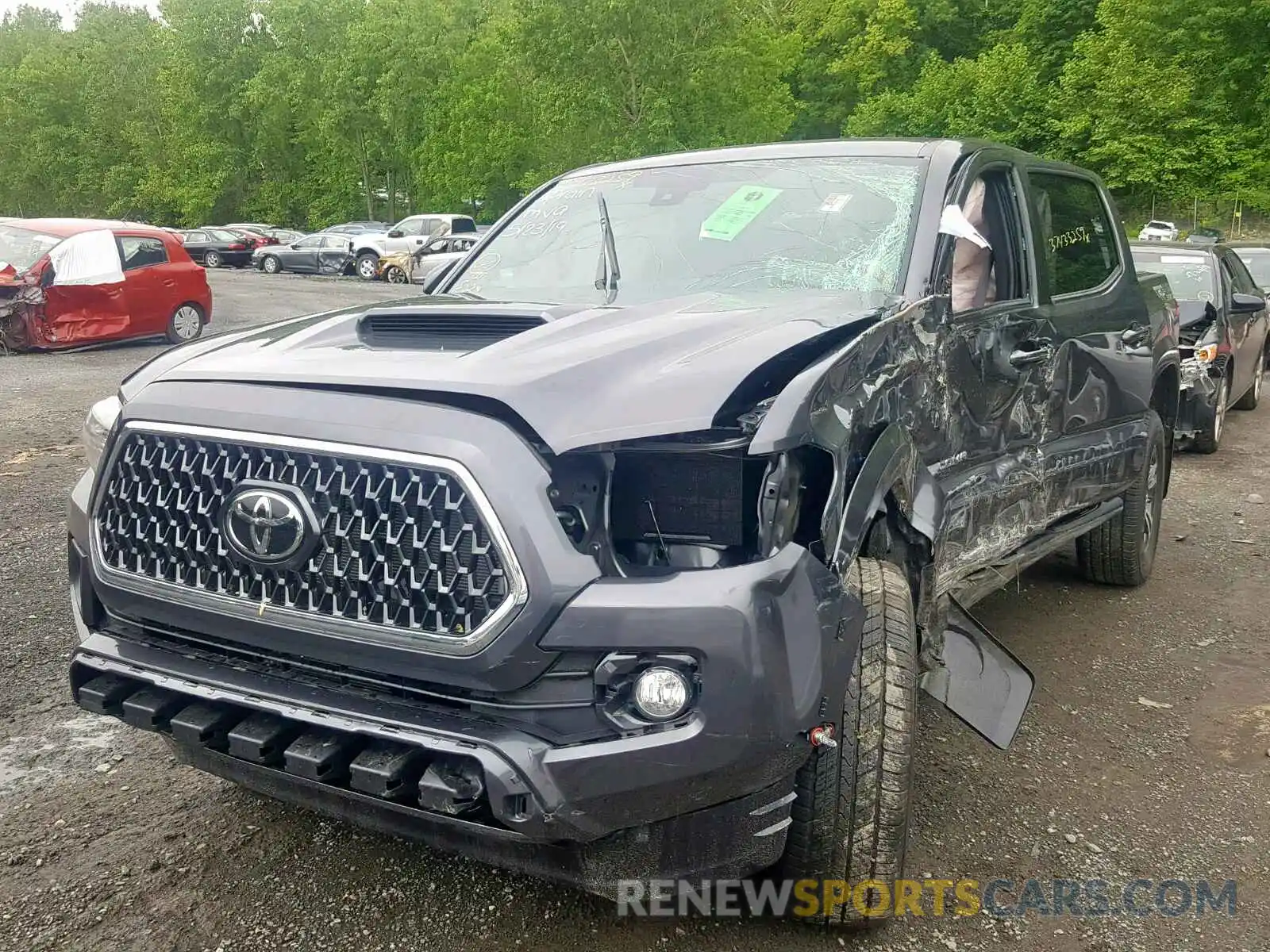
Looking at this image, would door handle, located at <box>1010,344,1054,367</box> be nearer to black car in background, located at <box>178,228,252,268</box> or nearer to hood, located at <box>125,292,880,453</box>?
hood, located at <box>125,292,880,453</box>

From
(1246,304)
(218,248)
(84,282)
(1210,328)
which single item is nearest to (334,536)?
(1246,304)

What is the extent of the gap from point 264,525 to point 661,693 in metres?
0.84

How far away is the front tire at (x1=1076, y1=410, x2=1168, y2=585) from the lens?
5.02 m

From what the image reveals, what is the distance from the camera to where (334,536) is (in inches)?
82.8

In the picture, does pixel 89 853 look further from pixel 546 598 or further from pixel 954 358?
pixel 954 358

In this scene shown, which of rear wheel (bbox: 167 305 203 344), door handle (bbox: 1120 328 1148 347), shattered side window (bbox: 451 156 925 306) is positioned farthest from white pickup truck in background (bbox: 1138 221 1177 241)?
shattered side window (bbox: 451 156 925 306)

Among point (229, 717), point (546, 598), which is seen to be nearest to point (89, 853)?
point (229, 717)

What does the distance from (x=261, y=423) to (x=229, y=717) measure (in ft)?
1.99

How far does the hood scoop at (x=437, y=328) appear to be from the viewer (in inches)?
100

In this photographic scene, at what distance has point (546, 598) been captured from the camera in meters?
1.96

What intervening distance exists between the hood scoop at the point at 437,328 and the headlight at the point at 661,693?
878 mm

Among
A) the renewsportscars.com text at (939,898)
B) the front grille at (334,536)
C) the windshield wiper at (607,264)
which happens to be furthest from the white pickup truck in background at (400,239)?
the renewsportscars.com text at (939,898)

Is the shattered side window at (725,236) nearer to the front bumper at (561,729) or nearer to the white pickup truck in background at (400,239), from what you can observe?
the front bumper at (561,729)

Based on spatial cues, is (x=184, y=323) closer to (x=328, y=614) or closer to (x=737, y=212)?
(x=737, y=212)
